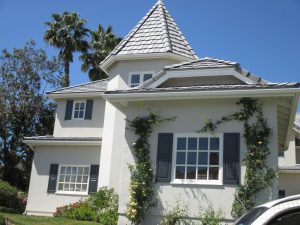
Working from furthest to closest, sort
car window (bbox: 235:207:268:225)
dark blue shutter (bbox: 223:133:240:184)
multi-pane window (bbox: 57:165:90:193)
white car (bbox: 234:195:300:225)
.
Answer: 1. multi-pane window (bbox: 57:165:90:193)
2. dark blue shutter (bbox: 223:133:240:184)
3. car window (bbox: 235:207:268:225)
4. white car (bbox: 234:195:300:225)

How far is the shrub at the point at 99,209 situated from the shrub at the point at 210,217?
15.2 feet

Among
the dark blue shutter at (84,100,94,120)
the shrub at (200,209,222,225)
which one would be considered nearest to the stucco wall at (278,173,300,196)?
the dark blue shutter at (84,100,94,120)

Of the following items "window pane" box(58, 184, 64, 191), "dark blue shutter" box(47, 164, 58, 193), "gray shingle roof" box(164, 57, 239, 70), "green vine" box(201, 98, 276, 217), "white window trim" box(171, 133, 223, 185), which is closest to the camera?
"green vine" box(201, 98, 276, 217)

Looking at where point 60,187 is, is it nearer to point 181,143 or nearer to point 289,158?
point 181,143

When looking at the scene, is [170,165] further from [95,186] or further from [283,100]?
[95,186]

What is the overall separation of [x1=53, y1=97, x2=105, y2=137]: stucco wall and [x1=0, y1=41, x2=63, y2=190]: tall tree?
9.15 metres

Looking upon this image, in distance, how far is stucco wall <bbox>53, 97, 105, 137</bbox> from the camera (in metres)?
21.6

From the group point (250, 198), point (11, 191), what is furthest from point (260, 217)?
point (11, 191)

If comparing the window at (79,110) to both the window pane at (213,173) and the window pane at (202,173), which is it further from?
the window pane at (213,173)

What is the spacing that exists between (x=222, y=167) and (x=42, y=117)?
75.5 feet

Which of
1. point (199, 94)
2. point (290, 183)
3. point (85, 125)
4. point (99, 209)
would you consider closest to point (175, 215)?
point (199, 94)

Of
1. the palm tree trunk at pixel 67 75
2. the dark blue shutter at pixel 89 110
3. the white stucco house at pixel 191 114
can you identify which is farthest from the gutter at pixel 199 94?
the palm tree trunk at pixel 67 75

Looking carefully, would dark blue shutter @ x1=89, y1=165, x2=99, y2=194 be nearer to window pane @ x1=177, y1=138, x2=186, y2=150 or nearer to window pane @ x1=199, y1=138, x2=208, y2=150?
window pane @ x1=177, y1=138, x2=186, y2=150

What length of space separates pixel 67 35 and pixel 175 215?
26.3 metres
